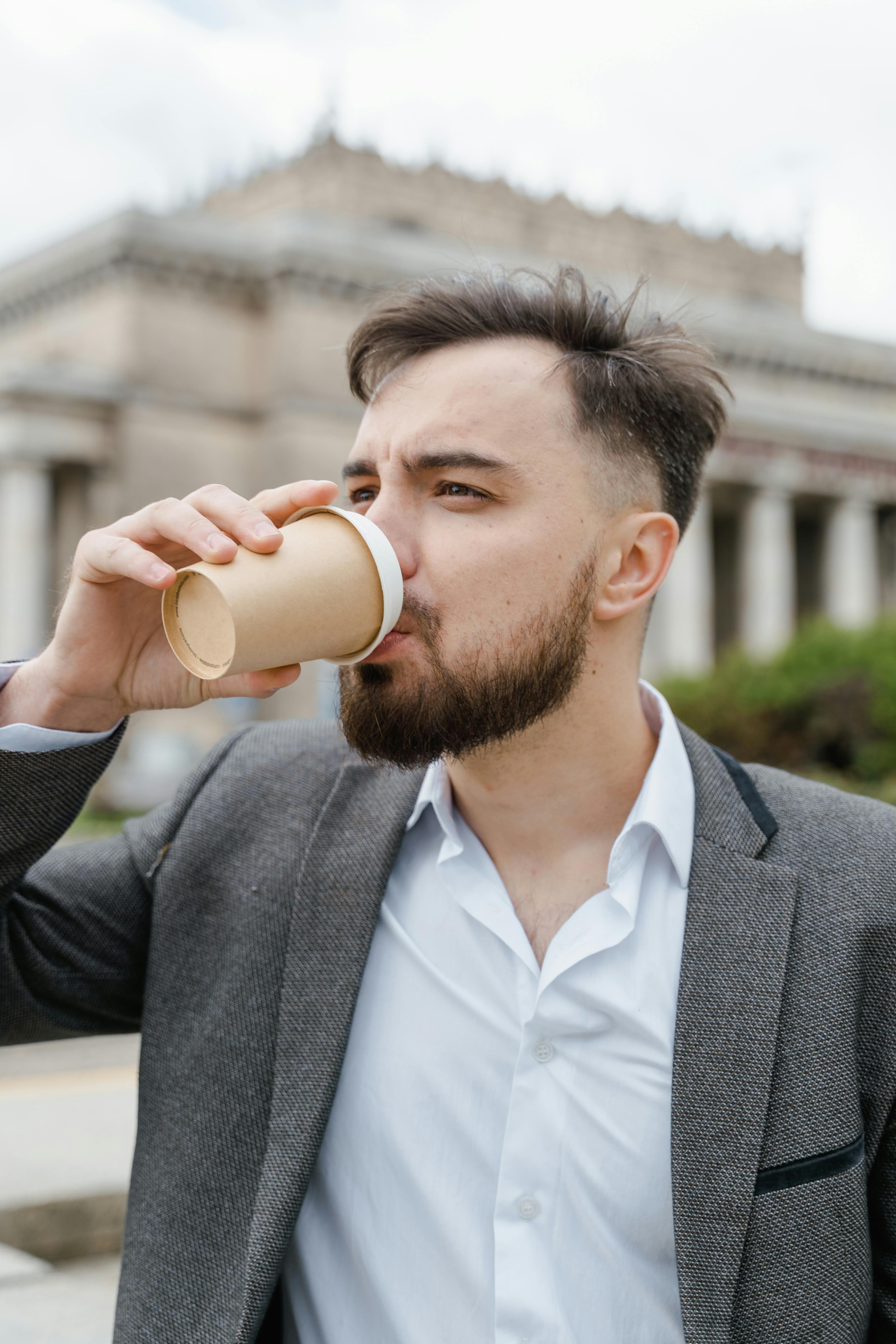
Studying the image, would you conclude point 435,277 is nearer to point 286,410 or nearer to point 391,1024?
point 391,1024

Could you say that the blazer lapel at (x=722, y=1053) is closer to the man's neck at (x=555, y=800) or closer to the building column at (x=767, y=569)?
the man's neck at (x=555, y=800)

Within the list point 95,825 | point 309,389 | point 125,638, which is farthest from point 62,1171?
point 309,389

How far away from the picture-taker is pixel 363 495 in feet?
8.68

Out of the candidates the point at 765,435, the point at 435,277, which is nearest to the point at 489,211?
the point at 765,435

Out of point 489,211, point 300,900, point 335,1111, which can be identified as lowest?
point 335,1111

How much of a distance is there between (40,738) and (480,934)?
2.88 feet

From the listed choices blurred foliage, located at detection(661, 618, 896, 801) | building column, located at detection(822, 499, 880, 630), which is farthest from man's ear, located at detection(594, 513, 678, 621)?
building column, located at detection(822, 499, 880, 630)

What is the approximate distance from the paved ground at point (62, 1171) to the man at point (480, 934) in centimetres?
100

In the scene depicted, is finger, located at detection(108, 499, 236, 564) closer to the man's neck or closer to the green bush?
the man's neck

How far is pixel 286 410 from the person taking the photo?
1495 inches

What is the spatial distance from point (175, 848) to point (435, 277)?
1.35 meters

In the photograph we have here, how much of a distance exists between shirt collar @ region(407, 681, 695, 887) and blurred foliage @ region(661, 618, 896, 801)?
42.8ft

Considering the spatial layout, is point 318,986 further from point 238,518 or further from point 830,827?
point 830,827

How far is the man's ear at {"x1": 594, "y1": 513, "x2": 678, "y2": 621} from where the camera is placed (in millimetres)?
2623
